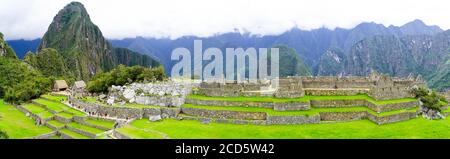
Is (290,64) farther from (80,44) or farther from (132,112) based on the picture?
(132,112)

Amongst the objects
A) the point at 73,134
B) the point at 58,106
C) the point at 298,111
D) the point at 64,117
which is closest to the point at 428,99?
the point at 298,111

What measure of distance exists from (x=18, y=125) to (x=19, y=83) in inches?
1289

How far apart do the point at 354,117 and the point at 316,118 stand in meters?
3.06

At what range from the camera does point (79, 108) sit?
42500 millimetres

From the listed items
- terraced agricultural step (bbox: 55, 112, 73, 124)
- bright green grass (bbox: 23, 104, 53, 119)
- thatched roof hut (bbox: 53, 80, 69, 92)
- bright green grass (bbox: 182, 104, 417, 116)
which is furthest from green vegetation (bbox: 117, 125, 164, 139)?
thatched roof hut (bbox: 53, 80, 69, 92)

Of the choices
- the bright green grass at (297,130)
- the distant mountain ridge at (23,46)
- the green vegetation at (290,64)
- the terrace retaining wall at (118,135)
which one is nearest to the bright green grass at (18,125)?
the terrace retaining wall at (118,135)

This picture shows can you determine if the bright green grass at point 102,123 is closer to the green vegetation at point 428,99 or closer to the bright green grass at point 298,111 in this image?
the bright green grass at point 298,111

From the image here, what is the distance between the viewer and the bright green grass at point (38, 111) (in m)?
42.1

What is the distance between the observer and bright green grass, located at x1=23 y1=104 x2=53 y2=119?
42053 millimetres

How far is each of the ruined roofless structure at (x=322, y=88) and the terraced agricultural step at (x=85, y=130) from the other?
8.89 meters
